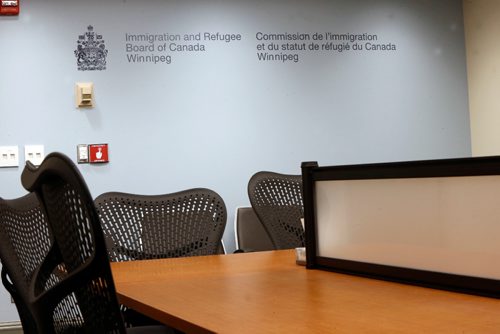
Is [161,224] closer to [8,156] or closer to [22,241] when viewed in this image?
[22,241]

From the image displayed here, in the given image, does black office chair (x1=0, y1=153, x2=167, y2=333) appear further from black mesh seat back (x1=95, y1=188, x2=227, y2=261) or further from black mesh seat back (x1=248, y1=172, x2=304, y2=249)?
black mesh seat back (x1=248, y1=172, x2=304, y2=249)

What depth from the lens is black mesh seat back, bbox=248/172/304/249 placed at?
254cm

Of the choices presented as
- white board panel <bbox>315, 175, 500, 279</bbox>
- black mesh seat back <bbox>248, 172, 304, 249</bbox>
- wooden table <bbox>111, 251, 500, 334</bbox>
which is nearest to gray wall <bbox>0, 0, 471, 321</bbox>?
black mesh seat back <bbox>248, 172, 304, 249</bbox>

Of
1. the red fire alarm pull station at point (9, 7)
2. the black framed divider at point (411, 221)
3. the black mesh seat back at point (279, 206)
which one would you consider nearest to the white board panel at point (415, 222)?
the black framed divider at point (411, 221)

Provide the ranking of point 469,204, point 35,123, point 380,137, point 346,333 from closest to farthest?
1. point 346,333
2. point 469,204
3. point 35,123
4. point 380,137

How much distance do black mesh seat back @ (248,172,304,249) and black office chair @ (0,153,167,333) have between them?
4.94 feet

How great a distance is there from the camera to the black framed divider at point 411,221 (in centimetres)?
117

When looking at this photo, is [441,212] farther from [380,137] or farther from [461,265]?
[380,137]

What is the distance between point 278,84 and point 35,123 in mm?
1655

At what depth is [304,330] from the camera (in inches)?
36.3

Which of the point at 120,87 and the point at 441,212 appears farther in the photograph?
the point at 120,87

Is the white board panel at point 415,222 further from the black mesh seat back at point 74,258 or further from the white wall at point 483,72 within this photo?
the white wall at point 483,72

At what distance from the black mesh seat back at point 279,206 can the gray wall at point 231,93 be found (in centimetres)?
183

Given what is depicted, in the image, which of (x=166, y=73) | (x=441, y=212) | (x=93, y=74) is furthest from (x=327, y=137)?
(x=441, y=212)
